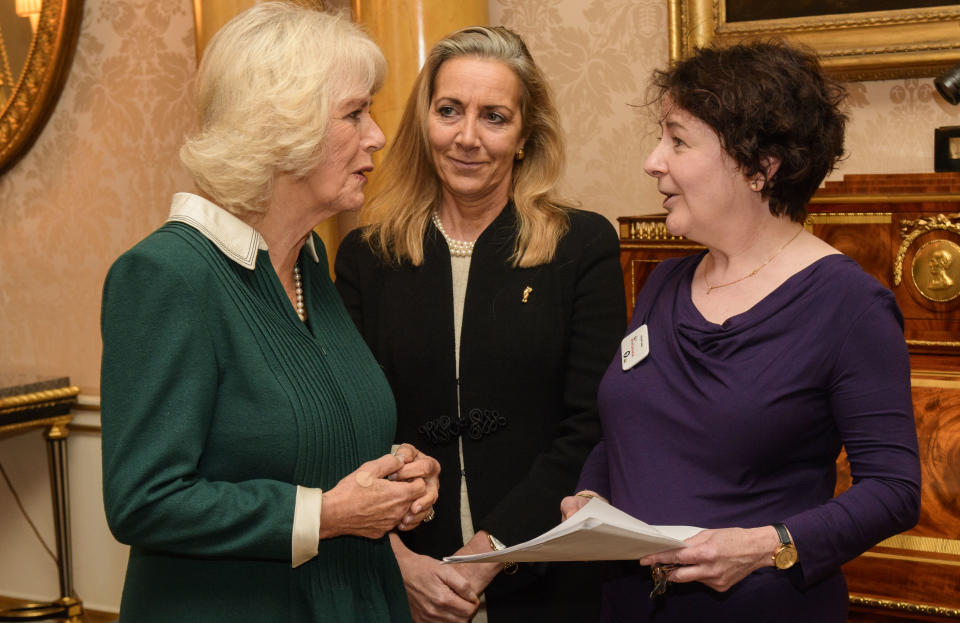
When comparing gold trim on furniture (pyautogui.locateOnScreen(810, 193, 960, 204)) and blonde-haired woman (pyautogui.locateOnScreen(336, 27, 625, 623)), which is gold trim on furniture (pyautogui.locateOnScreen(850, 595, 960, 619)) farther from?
gold trim on furniture (pyautogui.locateOnScreen(810, 193, 960, 204))

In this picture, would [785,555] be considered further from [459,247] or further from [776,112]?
[459,247]

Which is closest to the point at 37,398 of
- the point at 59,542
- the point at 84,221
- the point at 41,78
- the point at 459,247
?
the point at 59,542

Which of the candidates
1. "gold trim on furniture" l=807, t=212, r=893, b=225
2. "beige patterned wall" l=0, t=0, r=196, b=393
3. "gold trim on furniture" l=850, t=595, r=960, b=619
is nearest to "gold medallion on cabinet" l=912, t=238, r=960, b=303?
"gold trim on furniture" l=807, t=212, r=893, b=225

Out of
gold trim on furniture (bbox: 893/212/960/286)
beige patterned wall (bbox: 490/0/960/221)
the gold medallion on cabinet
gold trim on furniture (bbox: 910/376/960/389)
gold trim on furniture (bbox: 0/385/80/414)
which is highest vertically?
beige patterned wall (bbox: 490/0/960/221)

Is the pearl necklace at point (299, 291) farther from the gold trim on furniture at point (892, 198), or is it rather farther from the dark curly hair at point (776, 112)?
the gold trim on furniture at point (892, 198)

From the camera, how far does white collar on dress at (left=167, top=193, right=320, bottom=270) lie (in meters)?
1.60

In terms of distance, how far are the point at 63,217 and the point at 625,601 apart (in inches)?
127

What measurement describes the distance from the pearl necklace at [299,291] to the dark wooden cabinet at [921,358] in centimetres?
118

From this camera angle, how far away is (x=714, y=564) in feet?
4.88

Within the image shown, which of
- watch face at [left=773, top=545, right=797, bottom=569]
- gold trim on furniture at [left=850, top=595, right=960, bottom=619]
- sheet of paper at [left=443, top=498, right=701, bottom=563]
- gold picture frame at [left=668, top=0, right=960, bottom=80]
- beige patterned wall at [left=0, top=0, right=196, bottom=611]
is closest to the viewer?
sheet of paper at [left=443, top=498, right=701, bottom=563]

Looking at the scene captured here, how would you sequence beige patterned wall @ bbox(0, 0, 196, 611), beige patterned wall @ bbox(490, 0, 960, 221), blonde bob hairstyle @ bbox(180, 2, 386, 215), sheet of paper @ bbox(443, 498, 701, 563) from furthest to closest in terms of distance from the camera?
beige patterned wall @ bbox(0, 0, 196, 611) → beige patterned wall @ bbox(490, 0, 960, 221) → blonde bob hairstyle @ bbox(180, 2, 386, 215) → sheet of paper @ bbox(443, 498, 701, 563)

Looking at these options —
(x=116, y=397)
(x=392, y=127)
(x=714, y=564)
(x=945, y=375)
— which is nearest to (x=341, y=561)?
(x=116, y=397)

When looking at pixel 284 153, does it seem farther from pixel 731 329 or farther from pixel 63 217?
pixel 63 217

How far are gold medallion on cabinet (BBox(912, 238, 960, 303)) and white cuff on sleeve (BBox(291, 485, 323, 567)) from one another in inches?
56.5
